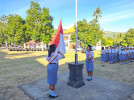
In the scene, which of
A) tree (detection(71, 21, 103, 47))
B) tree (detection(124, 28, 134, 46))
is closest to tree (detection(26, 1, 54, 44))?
tree (detection(71, 21, 103, 47))

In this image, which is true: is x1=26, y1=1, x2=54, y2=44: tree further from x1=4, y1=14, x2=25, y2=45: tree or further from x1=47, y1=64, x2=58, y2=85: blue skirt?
x1=47, y1=64, x2=58, y2=85: blue skirt

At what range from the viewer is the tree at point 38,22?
2078 centimetres

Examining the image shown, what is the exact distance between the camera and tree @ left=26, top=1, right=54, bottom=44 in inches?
818

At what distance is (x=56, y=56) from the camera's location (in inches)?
126

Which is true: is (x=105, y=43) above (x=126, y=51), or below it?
above

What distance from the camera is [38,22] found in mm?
21203

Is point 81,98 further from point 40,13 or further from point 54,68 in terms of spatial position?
point 40,13

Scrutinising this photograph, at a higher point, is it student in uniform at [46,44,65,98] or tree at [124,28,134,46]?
tree at [124,28,134,46]

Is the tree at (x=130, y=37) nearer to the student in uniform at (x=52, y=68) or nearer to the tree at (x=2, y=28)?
the student in uniform at (x=52, y=68)

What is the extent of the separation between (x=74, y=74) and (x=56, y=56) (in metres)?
1.35

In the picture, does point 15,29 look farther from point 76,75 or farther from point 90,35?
point 76,75

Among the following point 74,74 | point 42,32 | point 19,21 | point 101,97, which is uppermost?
point 19,21

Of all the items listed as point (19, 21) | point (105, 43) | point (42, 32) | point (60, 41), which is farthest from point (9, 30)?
point (105, 43)

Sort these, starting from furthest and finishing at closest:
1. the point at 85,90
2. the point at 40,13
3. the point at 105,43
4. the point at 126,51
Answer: the point at 105,43 → the point at 40,13 → the point at 126,51 → the point at 85,90
